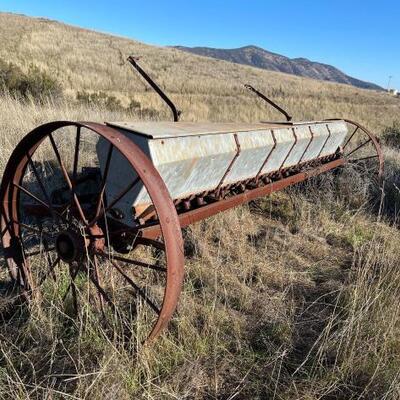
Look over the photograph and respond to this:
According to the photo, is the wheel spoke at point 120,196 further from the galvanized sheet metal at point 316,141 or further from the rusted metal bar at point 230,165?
the galvanized sheet metal at point 316,141

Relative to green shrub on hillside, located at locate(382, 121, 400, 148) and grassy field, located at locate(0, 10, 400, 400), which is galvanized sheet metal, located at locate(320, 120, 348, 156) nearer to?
grassy field, located at locate(0, 10, 400, 400)

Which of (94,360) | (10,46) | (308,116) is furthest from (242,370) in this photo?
(10,46)

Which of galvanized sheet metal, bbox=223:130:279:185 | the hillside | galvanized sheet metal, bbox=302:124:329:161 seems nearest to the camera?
galvanized sheet metal, bbox=223:130:279:185

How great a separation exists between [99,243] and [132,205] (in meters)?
0.43

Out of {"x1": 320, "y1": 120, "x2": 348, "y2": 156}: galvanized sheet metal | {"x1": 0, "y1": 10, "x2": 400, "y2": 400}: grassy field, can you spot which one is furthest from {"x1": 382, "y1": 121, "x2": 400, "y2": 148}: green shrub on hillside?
{"x1": 0, "y1": 10, "x2": 400, "y2": 400}: grassy field

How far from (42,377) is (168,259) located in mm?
968

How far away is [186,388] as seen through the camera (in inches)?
106

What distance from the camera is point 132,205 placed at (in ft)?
11.1

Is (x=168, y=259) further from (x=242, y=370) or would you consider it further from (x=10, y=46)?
(x=10, y=46)

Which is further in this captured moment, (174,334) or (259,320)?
(259,320)

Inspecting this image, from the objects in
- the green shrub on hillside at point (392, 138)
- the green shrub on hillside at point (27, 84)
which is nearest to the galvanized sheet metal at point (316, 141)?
the green shrub on hillside at point (392, 138)

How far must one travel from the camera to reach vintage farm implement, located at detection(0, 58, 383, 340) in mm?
2754

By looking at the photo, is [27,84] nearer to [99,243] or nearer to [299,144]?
[299,144]

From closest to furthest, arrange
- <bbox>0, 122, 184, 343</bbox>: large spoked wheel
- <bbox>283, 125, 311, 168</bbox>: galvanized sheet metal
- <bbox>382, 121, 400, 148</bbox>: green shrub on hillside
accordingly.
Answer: <bbox>0, 122, 184, 343</bbox>: large spoked wheel → <bbox>283, 125, 311, 168</bbox>: galvanized sheet metal → <bbox>382, 121, 400, 148</bbox>: green shrub on hillside
